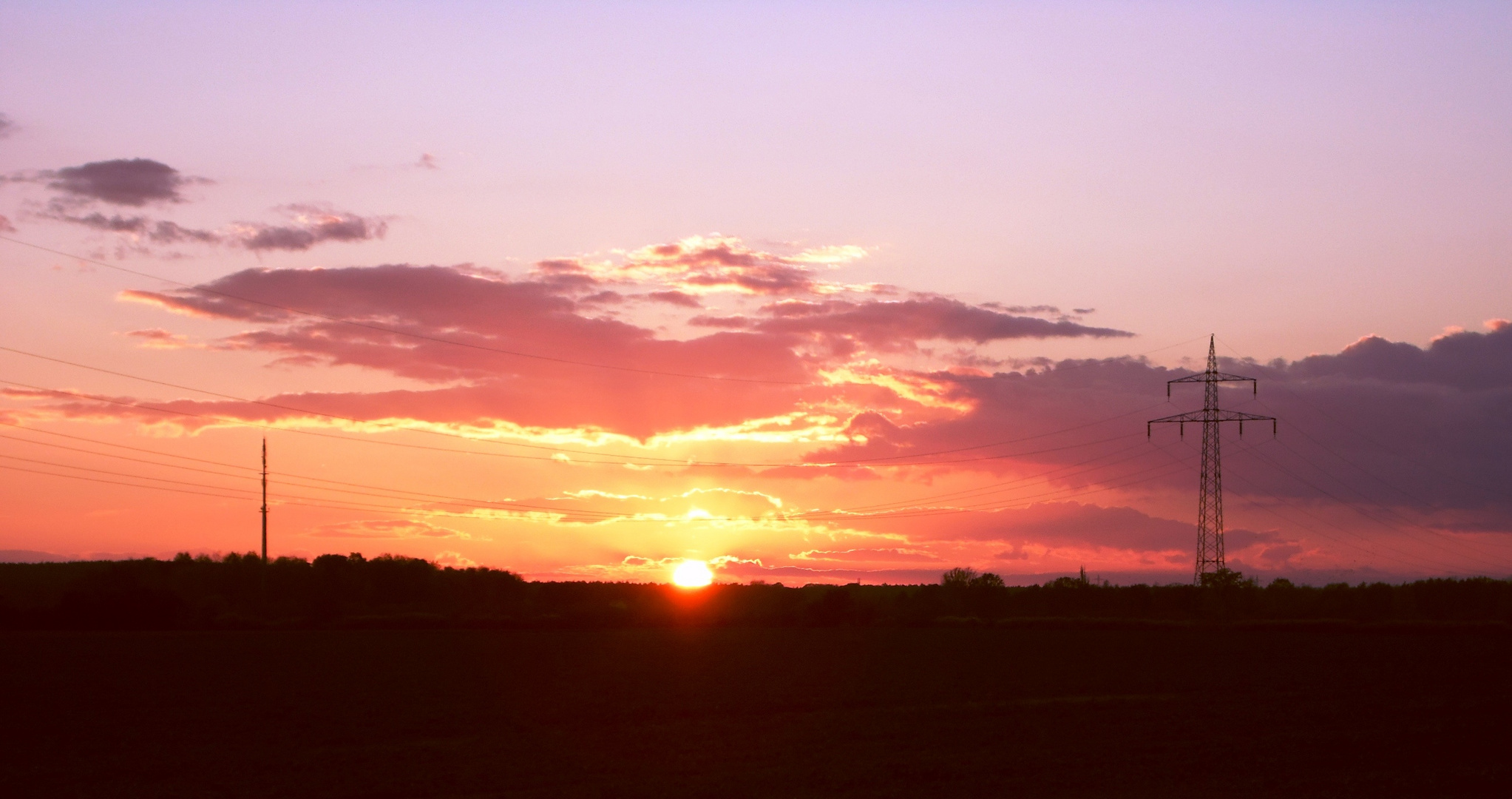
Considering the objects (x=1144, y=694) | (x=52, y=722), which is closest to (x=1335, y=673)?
(x=1144, y=694)

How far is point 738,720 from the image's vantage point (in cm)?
3300

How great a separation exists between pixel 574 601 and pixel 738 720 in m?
72.7

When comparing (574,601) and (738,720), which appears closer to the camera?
(738,720)

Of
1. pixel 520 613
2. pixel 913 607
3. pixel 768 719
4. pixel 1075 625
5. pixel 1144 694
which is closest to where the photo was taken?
pixel 768 719

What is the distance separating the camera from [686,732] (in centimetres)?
3067

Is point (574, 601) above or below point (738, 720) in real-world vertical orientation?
below

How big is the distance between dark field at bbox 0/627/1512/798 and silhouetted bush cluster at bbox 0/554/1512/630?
14.3 metres

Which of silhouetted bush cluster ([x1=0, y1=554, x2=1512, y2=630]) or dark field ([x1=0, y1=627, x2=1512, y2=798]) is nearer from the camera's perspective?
dark field ([x1=0, y1=627, x2=1512, y2=798])

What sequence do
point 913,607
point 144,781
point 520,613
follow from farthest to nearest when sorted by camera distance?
point 913,607 → point 520,613 → point 144,781

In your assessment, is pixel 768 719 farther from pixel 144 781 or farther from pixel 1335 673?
pixel 1335 673

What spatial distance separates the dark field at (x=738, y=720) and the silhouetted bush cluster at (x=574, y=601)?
14.3m

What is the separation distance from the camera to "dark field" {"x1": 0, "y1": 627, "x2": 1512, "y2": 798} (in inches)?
951

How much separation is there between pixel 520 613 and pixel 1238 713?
60.0m

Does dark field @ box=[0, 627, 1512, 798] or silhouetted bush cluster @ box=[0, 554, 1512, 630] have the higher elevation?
dark field @ box=[0, 627, 1512, 798]
